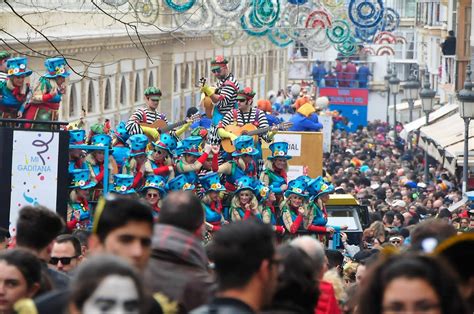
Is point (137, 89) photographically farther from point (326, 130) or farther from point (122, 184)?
point (122, 184)

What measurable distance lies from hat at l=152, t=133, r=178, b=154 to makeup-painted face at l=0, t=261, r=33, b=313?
1138cm

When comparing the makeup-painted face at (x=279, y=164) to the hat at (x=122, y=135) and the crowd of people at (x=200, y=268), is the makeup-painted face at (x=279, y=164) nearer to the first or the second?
the hat at (x=122, y=135)

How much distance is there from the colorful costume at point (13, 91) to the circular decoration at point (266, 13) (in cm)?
1599

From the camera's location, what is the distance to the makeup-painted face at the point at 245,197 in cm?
1994

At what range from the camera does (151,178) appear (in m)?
18.6

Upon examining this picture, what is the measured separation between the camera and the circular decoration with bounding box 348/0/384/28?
132ft

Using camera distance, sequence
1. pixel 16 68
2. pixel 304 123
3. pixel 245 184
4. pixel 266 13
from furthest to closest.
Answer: pixel 266 13, pixel 304 123, pixel 245 184, pixel 16 68

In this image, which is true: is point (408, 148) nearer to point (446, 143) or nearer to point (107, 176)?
point (446, 143)

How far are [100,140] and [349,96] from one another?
58.2 metres

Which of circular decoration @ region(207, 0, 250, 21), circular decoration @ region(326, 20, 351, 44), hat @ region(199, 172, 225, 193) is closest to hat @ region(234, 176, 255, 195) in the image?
hat @ region(199, 172, 225, 193)

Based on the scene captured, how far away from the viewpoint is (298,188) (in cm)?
2056

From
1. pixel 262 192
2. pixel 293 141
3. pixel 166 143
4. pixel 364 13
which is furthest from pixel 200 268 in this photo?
pixel 364 13

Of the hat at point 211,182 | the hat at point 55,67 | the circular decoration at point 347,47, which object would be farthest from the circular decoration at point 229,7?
the circular decoration at point 347,47

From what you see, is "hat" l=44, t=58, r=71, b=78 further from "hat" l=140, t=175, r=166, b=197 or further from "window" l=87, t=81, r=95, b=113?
"window" l=87, t=81, r=95, b=113
